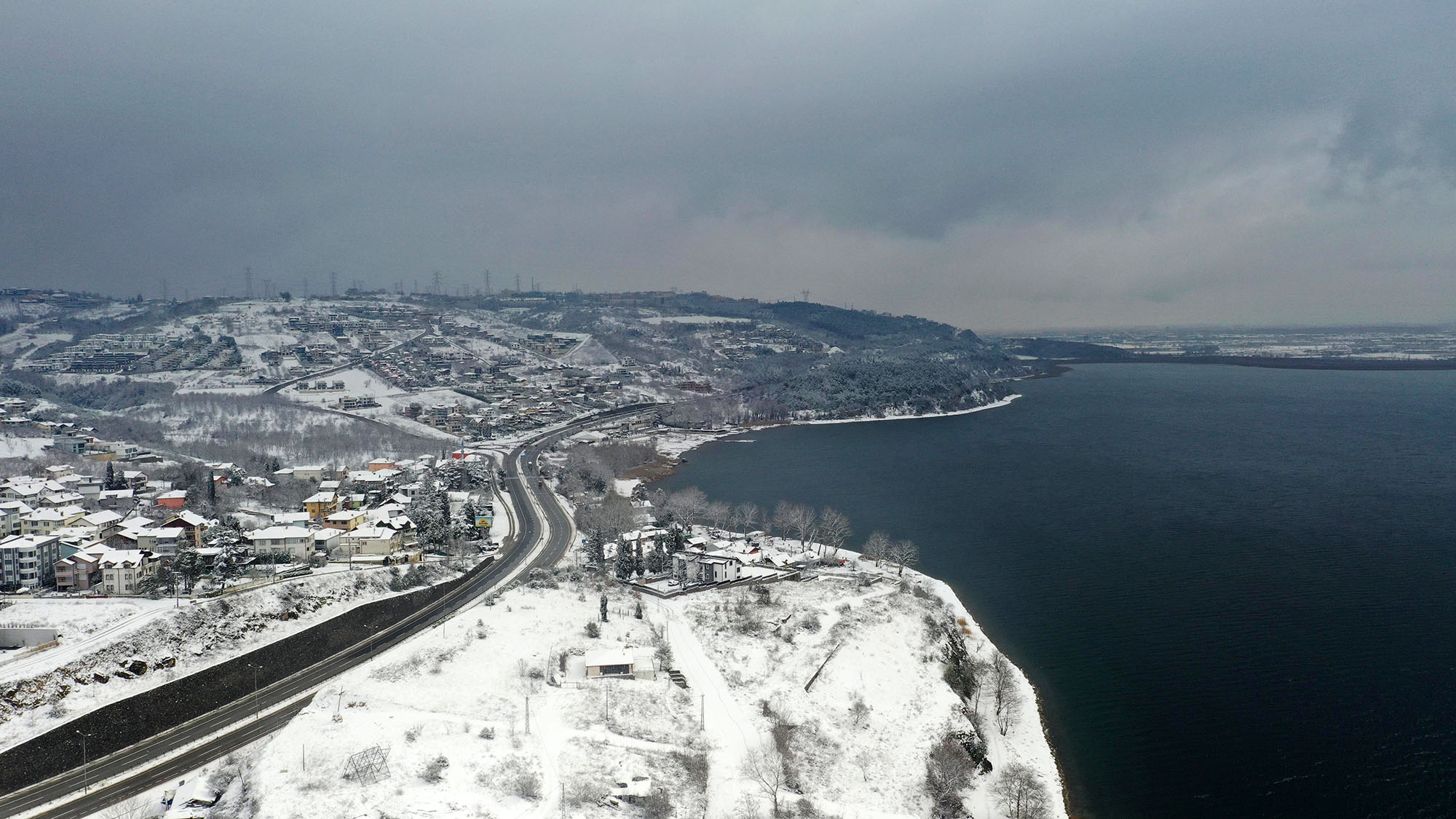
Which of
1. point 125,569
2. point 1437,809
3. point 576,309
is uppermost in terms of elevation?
point 576,309

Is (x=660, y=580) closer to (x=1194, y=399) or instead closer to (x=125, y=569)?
(x=125, y=569)

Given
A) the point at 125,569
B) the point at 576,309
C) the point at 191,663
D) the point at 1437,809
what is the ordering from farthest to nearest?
the point at 576,309 < the point at 125,569 < the point at 191,663 < the point at 1437,809

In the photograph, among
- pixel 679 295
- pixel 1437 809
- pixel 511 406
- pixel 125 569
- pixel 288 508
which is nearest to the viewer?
pixel 1437 809

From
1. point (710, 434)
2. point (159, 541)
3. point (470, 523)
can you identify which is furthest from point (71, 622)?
point (710, 434)

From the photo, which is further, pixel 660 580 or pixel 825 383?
pixel 825 383

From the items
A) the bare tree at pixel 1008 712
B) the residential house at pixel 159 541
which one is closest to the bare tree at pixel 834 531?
the bare tree at pixel 1008 712

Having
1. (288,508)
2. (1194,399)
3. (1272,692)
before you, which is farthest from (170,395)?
(1194,399)

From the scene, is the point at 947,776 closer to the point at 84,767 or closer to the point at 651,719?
the point at 651,719
